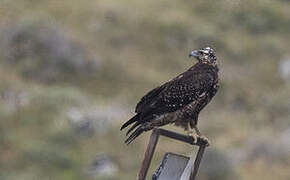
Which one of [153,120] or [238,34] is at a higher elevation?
[238,34]

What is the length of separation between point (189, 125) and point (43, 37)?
1714 cm

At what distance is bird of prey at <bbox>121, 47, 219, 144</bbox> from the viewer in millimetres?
5570

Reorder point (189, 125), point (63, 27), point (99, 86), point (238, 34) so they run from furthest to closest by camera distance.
A: point (238, 34) < point (63, 27) < point (99, 86) < point (189, 125)

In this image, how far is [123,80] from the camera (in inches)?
871

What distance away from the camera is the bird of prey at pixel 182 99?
5.57 metres

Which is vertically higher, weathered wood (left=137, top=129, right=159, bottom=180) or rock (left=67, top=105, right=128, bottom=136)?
rock (left=67, top=105, right=128, bottom=136)

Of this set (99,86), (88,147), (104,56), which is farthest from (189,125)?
(104,56)

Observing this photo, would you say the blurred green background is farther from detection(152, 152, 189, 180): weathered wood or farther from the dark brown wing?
detection(152, 152, 189, 180): weathered wood

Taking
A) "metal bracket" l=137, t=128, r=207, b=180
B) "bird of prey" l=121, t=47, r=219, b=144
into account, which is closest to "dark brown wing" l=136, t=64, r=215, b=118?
"bird of prey" l=121, t=47, r=219, b=144

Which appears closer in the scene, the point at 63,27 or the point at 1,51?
the point at 1,51

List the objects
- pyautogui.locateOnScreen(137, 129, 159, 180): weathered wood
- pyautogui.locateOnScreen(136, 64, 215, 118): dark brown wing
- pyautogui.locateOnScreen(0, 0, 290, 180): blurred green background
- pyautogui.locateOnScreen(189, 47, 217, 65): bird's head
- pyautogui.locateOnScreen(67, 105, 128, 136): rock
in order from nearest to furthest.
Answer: pyautogui.locateOnScreen(137, 129, 159, 180): weathered wood → pyautogui.locateOnScreen(136, 64, 215, 118): dark brown wing → pyautogui.locateOnScreen(189, 47, 217, 65): bird's head → pyautogui.locateOnScreen(0, 0, 290, 180): blurred green background → pyautogui.locateOnScreen(67, 105, 128, 136): rock

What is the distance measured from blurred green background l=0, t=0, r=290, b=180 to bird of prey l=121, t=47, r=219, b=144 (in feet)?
31.3

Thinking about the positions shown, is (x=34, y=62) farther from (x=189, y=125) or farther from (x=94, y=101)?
(x=189, y=125)

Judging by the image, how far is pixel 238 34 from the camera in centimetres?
2770
